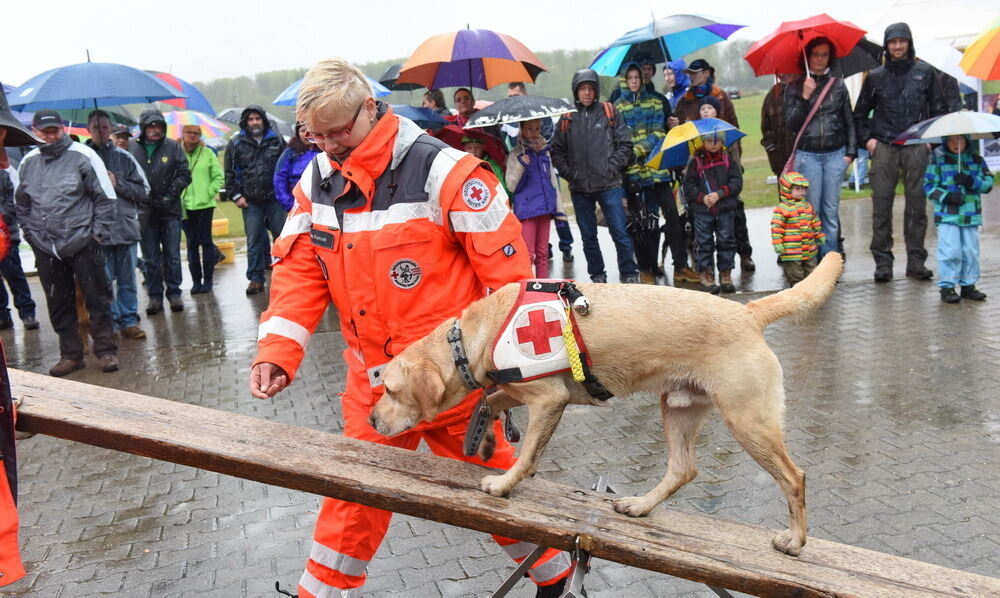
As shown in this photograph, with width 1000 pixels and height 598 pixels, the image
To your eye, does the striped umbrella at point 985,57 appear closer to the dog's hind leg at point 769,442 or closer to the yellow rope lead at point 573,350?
the dog's hind leg at point 769,442

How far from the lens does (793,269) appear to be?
9539mm

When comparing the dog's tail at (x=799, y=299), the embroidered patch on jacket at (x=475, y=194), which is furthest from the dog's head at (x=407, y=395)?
the dog's tail at (x=799, y=299)

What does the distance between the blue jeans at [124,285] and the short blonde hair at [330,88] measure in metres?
7.05

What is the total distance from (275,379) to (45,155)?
5.74 metres

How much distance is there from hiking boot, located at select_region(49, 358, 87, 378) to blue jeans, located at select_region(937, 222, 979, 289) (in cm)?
808

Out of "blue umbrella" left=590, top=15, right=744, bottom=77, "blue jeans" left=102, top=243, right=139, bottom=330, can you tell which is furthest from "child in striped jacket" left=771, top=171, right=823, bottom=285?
"blue jeans" left=102, top=243, right=139, bottom=330

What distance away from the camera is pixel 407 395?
312 centimetres

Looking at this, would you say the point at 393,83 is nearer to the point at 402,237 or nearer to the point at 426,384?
the point at 402,237

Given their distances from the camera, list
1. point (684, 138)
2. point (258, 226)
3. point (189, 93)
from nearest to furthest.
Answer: point (684, 138) → point (258, 226) → point (189, 93)

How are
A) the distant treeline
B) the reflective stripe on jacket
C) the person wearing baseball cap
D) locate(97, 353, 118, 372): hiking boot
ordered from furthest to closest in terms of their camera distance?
1. the distant treeline
2. locate(97, 353, 118, 372): hiking boot
3. the person wearing baseball cap
4. the reflective stripe on jacket

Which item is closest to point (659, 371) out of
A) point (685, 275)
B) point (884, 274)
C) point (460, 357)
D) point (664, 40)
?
point (460, 357)

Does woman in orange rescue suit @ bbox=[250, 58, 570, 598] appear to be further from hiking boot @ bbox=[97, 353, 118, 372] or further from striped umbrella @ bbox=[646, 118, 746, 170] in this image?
striped umbrella @ bbox=[646, 118, 746, 170]

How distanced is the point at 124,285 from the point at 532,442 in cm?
768

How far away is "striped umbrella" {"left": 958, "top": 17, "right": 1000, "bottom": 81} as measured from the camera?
28.8 feet
